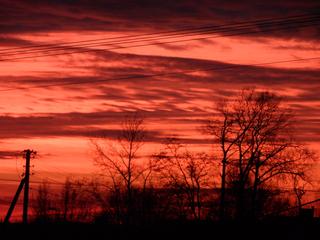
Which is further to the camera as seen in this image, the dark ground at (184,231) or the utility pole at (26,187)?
the utility pole at (26,187)

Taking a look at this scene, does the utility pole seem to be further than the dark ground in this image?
Yes

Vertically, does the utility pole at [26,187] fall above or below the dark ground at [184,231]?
above

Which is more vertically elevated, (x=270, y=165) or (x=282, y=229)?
(x=270, y=165)

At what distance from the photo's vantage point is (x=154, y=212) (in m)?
78.7

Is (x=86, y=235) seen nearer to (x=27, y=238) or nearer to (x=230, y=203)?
(x=27, y=238)

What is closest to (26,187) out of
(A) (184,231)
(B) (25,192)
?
(B) (25,192)

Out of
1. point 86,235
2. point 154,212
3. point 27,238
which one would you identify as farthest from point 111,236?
point 154,212

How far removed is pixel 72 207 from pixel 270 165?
4931 cm

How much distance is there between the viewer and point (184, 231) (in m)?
50.4

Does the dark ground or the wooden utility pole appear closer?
the dark ground

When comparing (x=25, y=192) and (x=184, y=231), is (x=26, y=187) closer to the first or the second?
(x=25, y=192)

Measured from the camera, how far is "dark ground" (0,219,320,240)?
4753cm

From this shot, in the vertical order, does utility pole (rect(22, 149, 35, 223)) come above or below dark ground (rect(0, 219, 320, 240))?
above

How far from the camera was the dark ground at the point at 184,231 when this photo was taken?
47531mm
